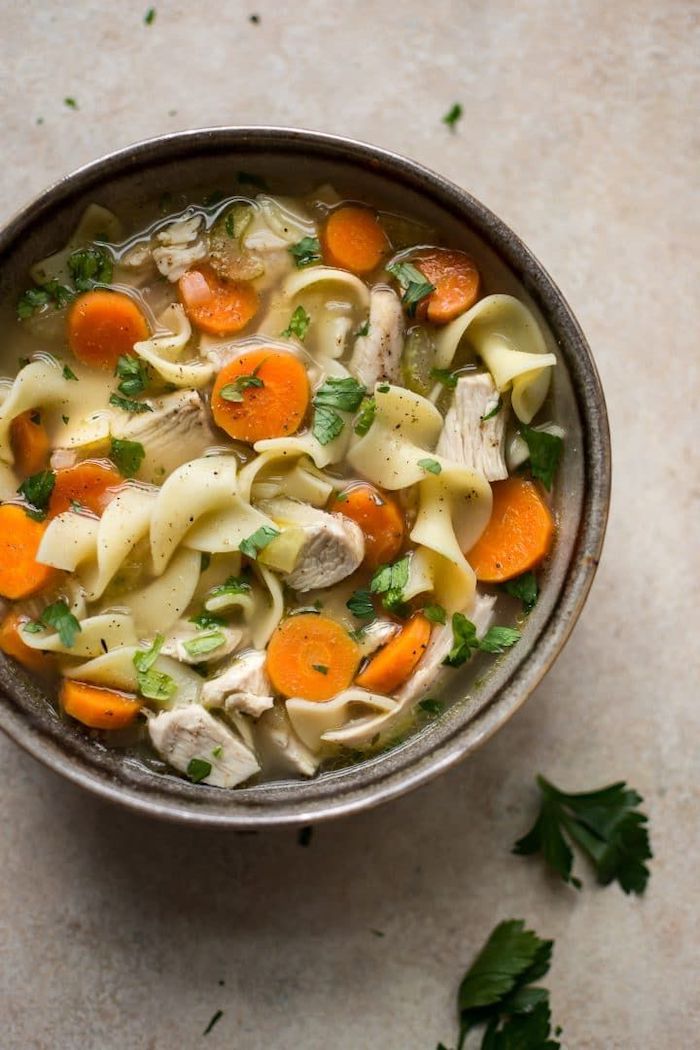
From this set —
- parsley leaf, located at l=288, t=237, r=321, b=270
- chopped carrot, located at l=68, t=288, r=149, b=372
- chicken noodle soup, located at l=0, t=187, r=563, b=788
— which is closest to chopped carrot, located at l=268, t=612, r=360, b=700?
chicken noodle soup, located at l=0, t=187, r=563, b=788

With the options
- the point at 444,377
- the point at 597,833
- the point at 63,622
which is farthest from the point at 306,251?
the point at 597,833

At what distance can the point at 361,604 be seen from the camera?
3.41m

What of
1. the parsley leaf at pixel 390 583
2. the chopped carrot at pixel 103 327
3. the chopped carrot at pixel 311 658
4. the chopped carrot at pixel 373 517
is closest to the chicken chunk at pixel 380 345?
the chopped carrot at pixel 373 517

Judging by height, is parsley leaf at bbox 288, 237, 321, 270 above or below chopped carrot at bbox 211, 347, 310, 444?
above

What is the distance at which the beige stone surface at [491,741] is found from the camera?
12.3ft

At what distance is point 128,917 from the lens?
3744 millimetres

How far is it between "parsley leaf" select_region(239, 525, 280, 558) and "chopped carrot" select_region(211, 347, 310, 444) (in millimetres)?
337

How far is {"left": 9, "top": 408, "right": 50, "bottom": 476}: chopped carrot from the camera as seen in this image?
3.39m

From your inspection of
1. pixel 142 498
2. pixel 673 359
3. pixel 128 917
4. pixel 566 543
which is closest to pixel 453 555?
pixel 566 543

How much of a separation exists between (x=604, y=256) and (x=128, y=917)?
312 centimetres

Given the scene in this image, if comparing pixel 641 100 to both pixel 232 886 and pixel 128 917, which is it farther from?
pixel 128 917

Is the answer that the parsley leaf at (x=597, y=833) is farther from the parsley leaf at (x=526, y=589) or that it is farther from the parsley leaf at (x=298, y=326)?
the parsley leaf at (x=298, y=326)

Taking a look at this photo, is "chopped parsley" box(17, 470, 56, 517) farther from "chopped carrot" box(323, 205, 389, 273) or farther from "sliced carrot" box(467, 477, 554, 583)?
"sliced carrot" box(467, 477, 554, 583)

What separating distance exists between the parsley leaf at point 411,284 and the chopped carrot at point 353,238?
10 cm
